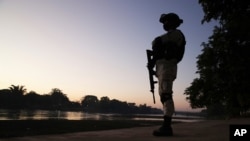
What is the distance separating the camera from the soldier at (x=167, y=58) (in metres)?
5.06

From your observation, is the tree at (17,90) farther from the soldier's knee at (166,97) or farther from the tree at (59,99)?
the soldier's knee at (166,97)

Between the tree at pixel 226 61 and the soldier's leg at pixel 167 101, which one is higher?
the tree at pixel 226 61

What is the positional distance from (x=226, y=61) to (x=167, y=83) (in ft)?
45.8

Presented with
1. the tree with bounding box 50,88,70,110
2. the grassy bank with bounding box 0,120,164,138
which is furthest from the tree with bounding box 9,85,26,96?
the grassy bank with bounding box 0,120,164,138

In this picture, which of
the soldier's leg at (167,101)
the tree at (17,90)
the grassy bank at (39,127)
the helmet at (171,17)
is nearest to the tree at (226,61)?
the helmet at (171,17)

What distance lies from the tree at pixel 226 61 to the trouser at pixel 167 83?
11028 mm

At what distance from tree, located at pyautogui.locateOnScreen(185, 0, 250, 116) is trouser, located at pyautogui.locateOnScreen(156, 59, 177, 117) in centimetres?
1103

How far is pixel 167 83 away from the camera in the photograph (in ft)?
16.7

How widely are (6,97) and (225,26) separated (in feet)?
401

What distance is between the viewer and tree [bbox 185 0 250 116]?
15.6 meters

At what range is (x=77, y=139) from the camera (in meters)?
4.41

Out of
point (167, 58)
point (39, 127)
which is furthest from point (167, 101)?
point (39, 127)

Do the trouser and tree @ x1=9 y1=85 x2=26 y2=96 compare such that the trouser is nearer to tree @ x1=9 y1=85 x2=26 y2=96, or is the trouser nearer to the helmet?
the helmet

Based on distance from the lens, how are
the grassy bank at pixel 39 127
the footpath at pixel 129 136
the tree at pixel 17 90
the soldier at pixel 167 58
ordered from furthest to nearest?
the tree at pixel 17 90 → the grassy bank at pixel 39 127 → the soldier at pixel 167 58 → the footpath at pixel 129 136
